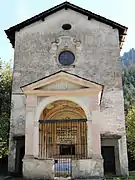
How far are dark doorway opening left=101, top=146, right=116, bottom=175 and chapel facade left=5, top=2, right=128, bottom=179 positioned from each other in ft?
0.18

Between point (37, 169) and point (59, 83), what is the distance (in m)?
4.45

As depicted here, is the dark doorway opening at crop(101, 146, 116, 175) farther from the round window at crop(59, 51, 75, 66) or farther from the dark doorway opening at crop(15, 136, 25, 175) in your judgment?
the round window at crop(59, 51, 75, 66)

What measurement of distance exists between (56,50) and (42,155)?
740 cm

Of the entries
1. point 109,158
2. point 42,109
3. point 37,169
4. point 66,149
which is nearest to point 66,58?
point 42,109

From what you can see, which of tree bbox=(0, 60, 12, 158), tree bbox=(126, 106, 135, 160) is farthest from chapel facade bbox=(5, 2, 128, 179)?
tree bbox=(126, 106, 135, 160)

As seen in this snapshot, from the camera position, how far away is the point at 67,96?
12.7m

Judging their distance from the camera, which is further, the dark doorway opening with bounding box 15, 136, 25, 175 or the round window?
the round window

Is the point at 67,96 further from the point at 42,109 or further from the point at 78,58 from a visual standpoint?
the point at 78,58

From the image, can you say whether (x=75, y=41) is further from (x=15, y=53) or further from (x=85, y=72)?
(x=15, y=53)

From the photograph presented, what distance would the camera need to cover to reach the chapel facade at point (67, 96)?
12008 mm

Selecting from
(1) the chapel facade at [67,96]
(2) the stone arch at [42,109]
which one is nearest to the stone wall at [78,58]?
(1) the chapel facade at [67,96]

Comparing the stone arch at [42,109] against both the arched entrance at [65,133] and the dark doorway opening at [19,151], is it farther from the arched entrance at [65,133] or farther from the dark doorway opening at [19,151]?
the dark doorway opening at [19,151]

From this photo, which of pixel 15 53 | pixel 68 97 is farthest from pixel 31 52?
pixel 68 97

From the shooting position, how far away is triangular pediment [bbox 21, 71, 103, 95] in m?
12.6
